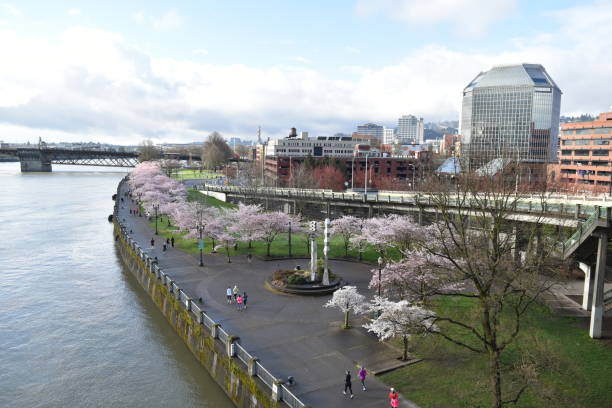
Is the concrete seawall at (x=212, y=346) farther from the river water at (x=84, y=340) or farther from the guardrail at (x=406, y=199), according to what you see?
the guardrail at (x=406, y=199)

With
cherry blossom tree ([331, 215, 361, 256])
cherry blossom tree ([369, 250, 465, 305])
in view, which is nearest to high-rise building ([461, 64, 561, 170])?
cherry blossom tree ([331, 215, 361, 256])

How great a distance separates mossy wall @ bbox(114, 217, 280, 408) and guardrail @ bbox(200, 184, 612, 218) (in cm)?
1232

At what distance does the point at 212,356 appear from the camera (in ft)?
84.6

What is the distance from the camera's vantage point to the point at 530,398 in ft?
66.0

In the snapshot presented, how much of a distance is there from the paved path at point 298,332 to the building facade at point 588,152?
93822 millimetres

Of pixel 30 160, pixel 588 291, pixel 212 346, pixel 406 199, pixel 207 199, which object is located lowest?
pixel 212 346

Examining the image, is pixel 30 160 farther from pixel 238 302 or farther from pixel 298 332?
pixel 298 332

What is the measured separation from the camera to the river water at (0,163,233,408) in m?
24.7

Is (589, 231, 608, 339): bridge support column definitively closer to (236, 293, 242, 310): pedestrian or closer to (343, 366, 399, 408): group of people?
(343, 366, 399, 408): group of people

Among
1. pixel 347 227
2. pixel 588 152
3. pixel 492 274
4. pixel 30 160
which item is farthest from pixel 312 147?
pixel 30 160

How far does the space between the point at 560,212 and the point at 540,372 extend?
17.9 m

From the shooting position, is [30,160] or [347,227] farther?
[30,160]

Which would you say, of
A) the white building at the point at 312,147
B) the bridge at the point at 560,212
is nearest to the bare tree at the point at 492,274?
the bridge at the point at 560,212

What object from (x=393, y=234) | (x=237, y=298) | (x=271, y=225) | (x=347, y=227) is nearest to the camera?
(x=237, y=298)
